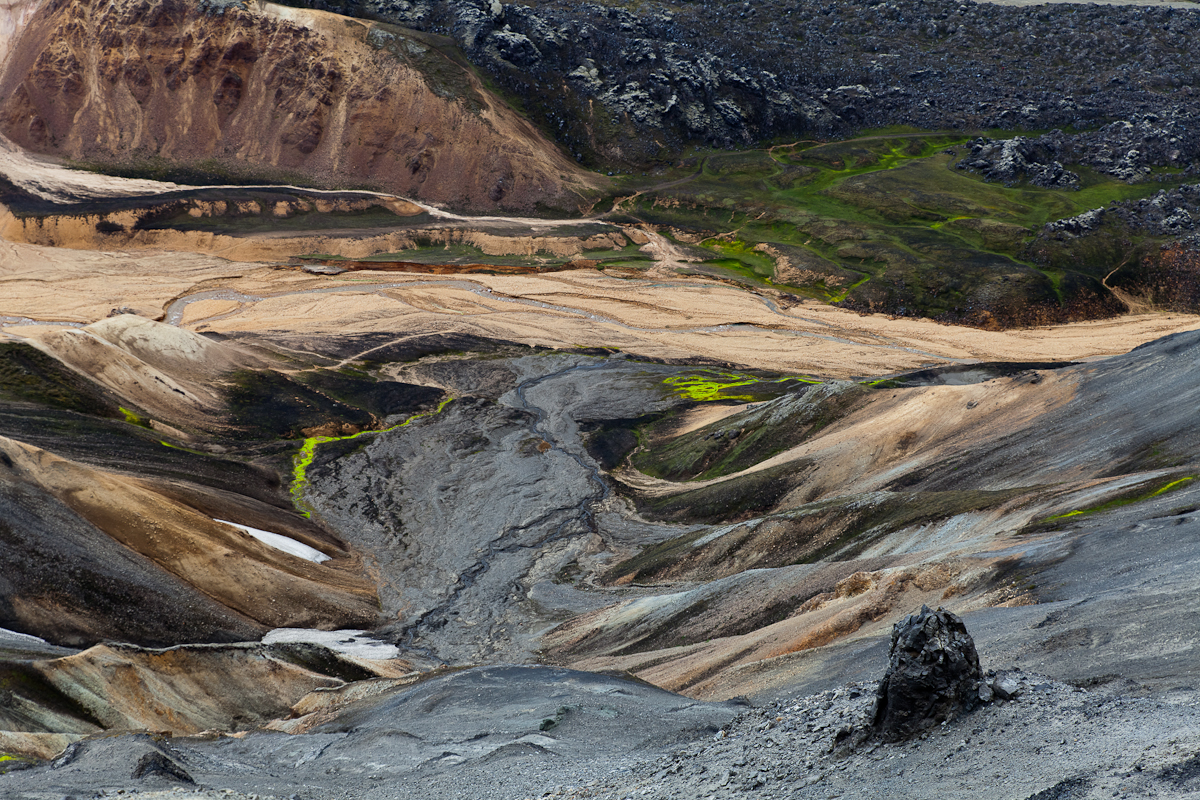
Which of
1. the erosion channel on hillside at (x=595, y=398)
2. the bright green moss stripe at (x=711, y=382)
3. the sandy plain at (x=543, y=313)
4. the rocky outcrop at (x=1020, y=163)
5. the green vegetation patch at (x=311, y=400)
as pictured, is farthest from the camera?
the rocky outcrop at (x=1020, y=163)

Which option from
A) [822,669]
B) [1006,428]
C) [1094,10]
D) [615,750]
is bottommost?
[615,750]

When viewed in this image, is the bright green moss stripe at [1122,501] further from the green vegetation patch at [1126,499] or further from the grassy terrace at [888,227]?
the grassy terrace at [888,227]

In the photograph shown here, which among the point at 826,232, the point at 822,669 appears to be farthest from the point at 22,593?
the point at 826,232

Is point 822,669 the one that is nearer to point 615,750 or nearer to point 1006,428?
point 615,750

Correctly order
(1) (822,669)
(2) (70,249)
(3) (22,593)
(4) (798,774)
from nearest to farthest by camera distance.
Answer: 1. (4) (798,774)
2. (1) (822,669)
3. (3) (22,593)
4. (2) (70,249)

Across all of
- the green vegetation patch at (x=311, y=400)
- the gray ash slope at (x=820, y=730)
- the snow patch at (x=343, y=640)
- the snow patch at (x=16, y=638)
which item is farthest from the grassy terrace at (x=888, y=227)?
the snow patch at (x=16, y=638)

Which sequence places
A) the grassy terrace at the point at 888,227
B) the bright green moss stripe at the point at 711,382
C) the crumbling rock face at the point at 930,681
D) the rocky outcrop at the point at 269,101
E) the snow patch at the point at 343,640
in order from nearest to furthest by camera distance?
1. the crumbling rock face at the point at 930,681
2. the snow patch at the point at 343,640
3. the bright green moss stripe at the point at 711,382
4. the grassy terrace at the point at 888,227
5. the rocky outcrop at the point at 269,101
